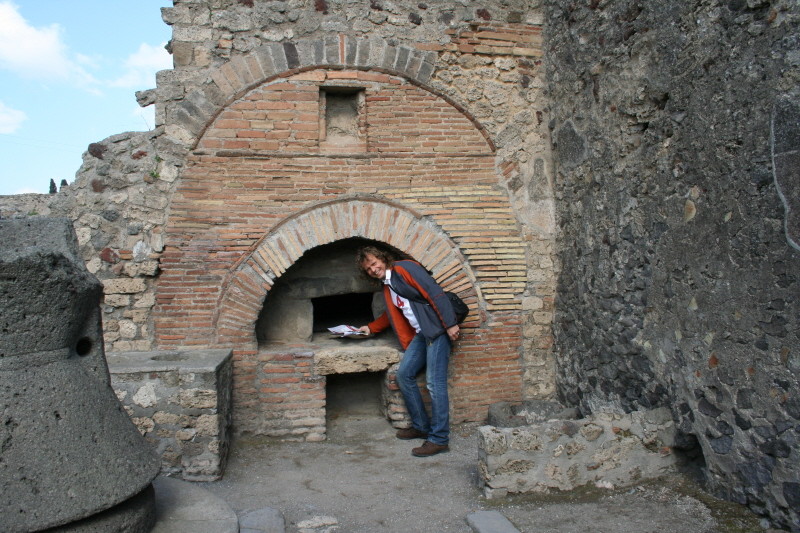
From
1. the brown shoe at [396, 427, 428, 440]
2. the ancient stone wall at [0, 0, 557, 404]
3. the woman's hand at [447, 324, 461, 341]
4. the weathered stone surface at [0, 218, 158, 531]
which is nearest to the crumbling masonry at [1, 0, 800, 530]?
the ancient stone wall at [0, 0, 557, 404]

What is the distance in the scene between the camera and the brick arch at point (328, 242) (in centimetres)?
521

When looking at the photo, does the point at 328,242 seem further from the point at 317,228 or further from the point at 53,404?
the point at 53,404

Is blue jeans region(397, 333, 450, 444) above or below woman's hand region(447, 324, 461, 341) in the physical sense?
below

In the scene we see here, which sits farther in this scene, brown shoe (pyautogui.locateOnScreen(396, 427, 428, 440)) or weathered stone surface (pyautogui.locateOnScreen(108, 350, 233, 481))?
brown shoe (pyautogui.locateOnScreen(396, 427, 428, 440))

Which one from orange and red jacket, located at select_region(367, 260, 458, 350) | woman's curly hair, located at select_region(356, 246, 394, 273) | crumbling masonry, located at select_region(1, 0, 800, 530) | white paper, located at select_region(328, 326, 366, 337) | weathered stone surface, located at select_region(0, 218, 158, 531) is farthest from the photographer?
white paper, located at select_region(328, 326, 366, 337)

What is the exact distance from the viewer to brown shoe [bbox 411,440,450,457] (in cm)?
486

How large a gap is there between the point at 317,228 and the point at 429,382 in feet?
5.06

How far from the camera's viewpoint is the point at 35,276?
231cm

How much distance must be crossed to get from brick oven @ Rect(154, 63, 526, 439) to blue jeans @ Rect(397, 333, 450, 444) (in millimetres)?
329

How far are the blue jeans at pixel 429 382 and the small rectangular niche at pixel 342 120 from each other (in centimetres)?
173

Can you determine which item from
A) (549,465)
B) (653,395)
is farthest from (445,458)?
(653,395)

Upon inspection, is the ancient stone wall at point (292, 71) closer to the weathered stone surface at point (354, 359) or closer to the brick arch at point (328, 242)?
the brick arch at point (328, 242)

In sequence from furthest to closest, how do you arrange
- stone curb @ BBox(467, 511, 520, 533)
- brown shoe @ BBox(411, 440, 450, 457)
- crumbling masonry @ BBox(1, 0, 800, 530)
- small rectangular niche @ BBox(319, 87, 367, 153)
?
1. small rectangular niche @ BBox(319, 87, 367, 153)
2. brown shoe @ BBox(411, 440, 450, 457)
3. crumbling masonry @ BBox(1, 0, 800, 530)
4. stone curb @ BBox(467, 511, 520, 533)

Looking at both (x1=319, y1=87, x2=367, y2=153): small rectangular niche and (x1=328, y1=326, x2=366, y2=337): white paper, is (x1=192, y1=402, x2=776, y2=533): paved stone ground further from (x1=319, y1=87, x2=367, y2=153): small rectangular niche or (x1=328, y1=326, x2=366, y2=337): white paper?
(x1=319, y1=87, x2=367, y2=153): small rectangular niche
